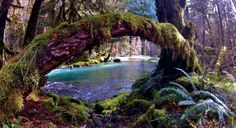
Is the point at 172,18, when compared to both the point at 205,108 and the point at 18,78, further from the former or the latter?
the point at 18,78

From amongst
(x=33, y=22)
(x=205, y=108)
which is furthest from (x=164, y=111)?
(x=33, y=22)

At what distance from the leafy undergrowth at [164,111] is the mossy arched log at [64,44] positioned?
0.50 metres

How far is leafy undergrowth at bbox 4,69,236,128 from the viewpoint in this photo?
4.97 m

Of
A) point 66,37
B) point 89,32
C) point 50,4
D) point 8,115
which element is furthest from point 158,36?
point 50,4

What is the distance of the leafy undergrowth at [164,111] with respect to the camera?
16.3ft

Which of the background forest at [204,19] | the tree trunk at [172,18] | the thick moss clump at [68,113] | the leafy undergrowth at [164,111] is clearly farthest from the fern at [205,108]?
the background forest at [204,19]

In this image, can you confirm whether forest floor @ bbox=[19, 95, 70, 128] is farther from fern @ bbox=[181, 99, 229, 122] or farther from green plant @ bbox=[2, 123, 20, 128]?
fern @ bbox=[181, 99, 229, 122]

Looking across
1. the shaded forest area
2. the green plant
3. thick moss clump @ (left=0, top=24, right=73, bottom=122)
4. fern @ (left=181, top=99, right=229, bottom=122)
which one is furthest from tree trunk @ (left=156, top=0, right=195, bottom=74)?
the green plant

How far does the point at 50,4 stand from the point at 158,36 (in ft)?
13.6

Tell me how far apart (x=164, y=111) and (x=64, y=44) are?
223 cm

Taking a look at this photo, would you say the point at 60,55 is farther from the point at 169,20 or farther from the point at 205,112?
the point at 169,20

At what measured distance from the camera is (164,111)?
568 cm

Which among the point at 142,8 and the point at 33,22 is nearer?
the point at 33,22

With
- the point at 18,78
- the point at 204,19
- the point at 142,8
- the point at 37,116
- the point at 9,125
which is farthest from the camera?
the point at 142,8
